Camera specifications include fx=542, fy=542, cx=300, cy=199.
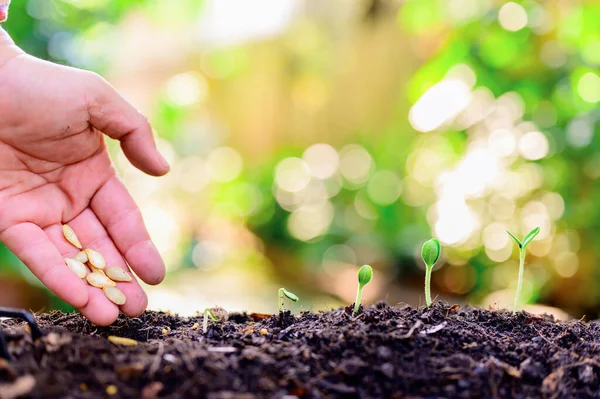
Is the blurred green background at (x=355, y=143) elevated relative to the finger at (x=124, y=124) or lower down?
elevated

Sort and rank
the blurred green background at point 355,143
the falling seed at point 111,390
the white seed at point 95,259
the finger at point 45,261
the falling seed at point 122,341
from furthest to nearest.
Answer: the blurred green background at point 355,143 < the white seed at point 95,259 < the finger at point 45,261 < the falling seed at point 122,341 < the falling seed at point 111,390

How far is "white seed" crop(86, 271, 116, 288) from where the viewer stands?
93cm

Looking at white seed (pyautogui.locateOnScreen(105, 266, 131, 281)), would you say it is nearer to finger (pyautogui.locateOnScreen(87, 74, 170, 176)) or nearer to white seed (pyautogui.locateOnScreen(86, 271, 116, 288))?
white seed (pyautogui.locateOnScreen(86, 271, 116, 288))

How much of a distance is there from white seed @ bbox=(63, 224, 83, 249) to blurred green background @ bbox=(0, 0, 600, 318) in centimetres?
100

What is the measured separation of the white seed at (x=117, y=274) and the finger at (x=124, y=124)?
204 mm

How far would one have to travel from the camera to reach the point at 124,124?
3.26 ft

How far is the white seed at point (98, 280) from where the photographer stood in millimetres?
932

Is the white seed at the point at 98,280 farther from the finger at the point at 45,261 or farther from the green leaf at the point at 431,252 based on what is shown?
the green leaf at the point at 431,252

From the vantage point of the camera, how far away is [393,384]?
0.65 metres

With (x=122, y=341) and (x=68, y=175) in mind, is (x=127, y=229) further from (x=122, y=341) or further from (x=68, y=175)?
(x=122, y=341)

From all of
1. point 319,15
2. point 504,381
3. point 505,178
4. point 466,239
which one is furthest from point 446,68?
point 319,15

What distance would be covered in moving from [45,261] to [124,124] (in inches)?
10.9

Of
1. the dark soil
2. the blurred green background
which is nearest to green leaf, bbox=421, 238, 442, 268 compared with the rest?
the dark soil

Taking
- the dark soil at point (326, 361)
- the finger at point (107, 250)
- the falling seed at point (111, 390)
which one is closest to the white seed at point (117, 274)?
the finger at point (107, 250)
